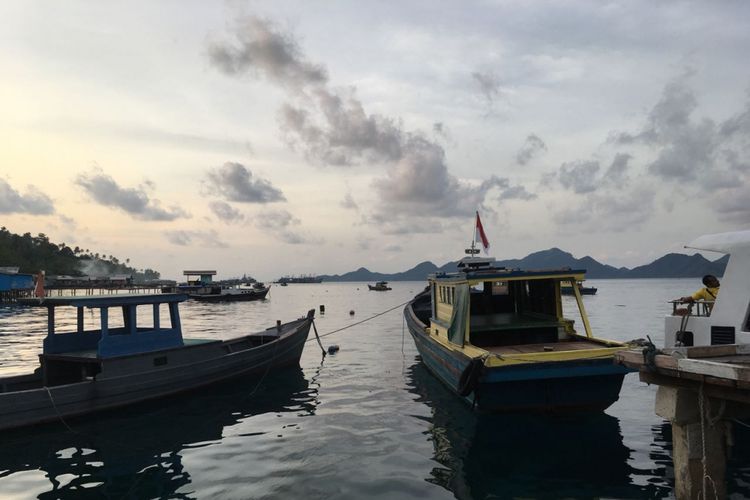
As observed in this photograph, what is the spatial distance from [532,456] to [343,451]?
13.6 feet

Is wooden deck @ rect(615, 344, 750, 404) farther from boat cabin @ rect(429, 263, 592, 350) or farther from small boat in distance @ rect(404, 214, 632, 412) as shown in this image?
boat cabin @ rect(429, 263, 592, 350)

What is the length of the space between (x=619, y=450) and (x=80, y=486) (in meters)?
11.3

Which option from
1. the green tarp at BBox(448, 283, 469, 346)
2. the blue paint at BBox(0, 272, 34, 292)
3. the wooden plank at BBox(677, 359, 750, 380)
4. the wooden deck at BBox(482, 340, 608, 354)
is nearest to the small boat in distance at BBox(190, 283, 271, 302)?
the blue paint at BBox(0, 272, 34, 292)

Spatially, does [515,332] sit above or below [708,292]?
below

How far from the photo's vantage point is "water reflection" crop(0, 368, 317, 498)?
9.23 m

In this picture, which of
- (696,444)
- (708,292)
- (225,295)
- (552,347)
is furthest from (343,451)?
(225,295)

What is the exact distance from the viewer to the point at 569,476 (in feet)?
29.6

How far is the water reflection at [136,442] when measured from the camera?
30.3 feet

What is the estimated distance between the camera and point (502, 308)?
1644 cm

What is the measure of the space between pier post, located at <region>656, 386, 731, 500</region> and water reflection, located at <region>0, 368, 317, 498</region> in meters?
8.26

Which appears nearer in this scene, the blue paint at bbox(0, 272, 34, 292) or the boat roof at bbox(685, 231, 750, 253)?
the boat roof at bbox(685, 231, 750, 253)

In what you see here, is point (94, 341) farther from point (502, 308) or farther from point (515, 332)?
point (502, 308)

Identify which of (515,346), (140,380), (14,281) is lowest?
(140,380)

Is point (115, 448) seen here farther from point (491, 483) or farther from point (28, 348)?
point (28, 348)
